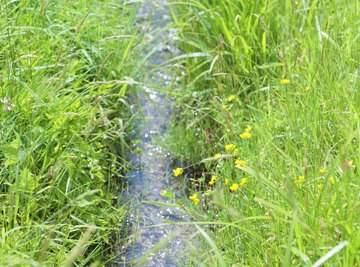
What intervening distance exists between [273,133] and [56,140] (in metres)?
1.01

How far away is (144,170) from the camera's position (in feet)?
14.1

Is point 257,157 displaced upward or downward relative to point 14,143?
downward

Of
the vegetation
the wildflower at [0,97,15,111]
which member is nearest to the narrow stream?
the vegetation

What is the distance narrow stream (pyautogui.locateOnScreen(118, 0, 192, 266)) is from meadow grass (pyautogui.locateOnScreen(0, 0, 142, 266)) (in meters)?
0.11

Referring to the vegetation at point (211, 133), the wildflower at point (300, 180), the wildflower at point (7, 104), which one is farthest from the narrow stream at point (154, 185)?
the wildflower at point (7, 104)

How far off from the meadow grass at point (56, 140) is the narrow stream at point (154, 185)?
11 centimetres

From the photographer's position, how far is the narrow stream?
11.8ft

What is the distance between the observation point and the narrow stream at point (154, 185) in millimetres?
3604

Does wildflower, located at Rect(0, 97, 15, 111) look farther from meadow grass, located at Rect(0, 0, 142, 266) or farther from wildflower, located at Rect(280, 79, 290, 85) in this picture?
wildflower, located at Rect(280, 79, 290, 85)

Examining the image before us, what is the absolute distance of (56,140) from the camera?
351 centimetres

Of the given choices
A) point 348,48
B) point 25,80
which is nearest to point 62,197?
point 25,80

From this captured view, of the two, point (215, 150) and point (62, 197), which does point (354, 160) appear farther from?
point (62, 197)

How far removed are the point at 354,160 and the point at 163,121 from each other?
5.98ft

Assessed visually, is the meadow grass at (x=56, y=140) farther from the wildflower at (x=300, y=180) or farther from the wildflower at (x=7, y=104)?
the wildflower at (x=300, y=180)
